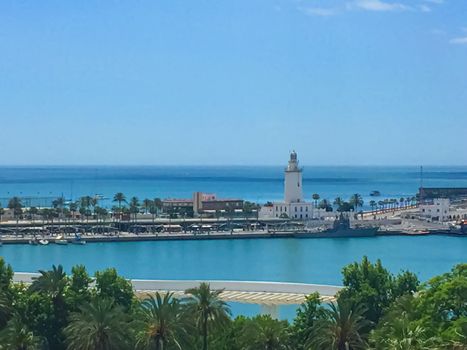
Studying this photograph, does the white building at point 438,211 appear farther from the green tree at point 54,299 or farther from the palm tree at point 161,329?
the palm tree at point 161,329

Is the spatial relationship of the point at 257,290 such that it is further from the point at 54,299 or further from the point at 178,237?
the point at 178,237

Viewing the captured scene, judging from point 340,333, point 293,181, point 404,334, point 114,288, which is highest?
point 293,181

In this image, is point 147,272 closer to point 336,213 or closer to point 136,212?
point 136,212

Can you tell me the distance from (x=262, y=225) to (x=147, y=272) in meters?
21.7

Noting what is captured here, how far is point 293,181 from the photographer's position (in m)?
61.3

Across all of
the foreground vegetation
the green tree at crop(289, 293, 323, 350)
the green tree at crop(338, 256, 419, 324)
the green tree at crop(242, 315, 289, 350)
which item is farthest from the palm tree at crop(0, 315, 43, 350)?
the green tree at crop(338, 256, 419, 324)

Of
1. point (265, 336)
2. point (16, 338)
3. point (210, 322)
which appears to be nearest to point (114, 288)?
point (210, 322)

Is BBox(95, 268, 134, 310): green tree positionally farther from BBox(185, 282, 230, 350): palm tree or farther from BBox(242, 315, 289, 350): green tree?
BBox(242, 315, 289, 350): green tree

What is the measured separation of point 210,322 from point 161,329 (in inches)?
50.0

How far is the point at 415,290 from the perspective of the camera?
15484mm

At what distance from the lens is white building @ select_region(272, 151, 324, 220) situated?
6125 cm

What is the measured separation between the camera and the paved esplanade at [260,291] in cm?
1689

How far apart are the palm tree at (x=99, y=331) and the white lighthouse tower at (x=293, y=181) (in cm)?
4970

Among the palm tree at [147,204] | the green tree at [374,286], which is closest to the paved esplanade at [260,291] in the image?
the green tree at [374,286]
